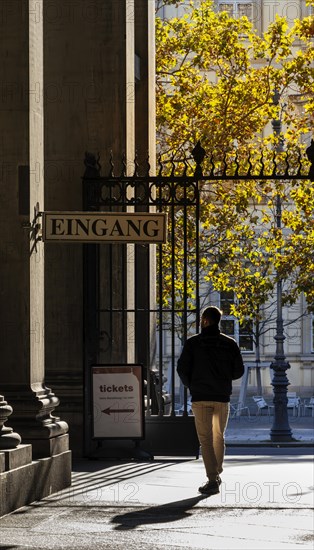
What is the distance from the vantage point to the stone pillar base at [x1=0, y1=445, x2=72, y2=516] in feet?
38.7

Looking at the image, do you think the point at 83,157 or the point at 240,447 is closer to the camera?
the point at 83,157

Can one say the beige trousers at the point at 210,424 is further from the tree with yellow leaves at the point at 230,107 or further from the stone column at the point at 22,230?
the tree with yellow leaves at the point at 230,107

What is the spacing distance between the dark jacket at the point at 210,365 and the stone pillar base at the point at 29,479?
1.33 m

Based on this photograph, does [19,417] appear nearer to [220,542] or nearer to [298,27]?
[220,542]

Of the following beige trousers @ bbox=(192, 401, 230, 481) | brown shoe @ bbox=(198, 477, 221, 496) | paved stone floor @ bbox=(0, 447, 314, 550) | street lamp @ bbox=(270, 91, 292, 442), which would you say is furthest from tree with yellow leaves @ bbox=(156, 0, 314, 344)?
brown shoe @ bbox=(198, 477, 221, 496)

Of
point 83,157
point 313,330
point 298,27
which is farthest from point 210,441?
point 313,330

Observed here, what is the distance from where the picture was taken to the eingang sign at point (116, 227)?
1582 cm

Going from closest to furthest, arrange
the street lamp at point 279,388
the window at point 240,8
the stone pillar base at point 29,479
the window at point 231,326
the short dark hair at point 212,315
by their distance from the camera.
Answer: the stone pillar base at point 29,479, the short dark hair at point 212,315, the street lamp at point 279,388, the window at point 231,326, the window at point 240,8

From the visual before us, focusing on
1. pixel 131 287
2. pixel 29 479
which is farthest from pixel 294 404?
pixel 29 479

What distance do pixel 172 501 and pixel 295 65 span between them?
67.4 feet

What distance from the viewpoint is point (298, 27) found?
31.6 m

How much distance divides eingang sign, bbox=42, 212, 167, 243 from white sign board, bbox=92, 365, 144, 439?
61.1 inches

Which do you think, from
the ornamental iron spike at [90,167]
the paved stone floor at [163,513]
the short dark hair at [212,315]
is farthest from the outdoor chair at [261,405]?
the short dark hair at [212,315]

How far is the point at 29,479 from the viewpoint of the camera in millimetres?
12555
